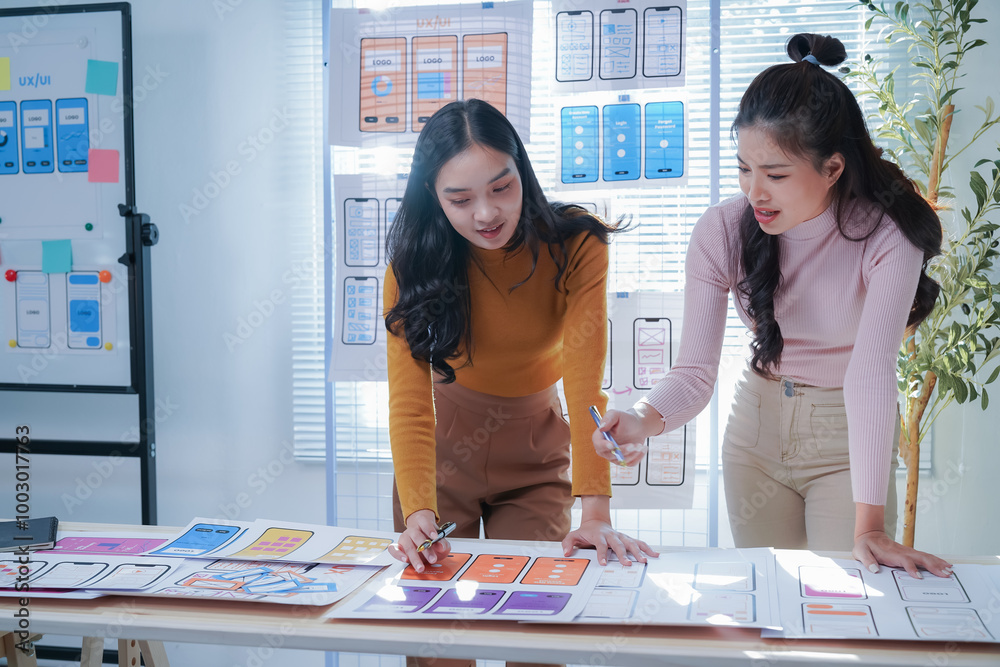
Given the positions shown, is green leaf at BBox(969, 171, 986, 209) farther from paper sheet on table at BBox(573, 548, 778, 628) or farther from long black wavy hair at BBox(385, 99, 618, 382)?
paper sheet on table at BBox(573, 548, 778, 628)

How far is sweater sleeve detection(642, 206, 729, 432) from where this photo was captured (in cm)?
123

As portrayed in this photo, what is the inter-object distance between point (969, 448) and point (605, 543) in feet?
5.47

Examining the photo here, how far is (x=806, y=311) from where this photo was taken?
1240mm

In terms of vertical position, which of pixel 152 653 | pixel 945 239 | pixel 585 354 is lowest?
pixel 152 653

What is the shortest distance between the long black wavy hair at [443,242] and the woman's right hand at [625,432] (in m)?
0.28

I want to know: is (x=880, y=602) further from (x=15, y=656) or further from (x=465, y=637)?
(x=15, y=656)

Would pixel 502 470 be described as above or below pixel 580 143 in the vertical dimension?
below

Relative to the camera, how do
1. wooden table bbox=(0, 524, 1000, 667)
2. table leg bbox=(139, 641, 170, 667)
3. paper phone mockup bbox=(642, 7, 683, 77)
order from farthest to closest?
1. paper phone mockup bbox=(642, 7, 683, 77)
2. table leg bbox=(139, 641, 170, 667)
3. wooden table bbox=(0, 524, 1000, 667)

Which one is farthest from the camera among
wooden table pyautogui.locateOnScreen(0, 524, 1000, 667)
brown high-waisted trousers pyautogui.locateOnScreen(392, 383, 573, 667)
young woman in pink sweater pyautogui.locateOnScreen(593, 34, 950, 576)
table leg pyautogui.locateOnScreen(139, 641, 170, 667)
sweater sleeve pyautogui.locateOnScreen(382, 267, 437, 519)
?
table leg pyautogui.locateOnScreen(139, 641, 170, 667)

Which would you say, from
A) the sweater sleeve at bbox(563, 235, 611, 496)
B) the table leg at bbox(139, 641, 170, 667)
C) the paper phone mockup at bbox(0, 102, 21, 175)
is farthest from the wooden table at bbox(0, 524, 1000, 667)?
the paper phone mockup at bbox(0, 102, 21, 175)

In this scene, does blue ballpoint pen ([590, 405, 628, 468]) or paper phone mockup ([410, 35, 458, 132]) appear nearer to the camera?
blue ballpoint pen ([590, 405, 628, 468])

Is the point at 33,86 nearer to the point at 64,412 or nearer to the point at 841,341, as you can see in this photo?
the point at 64,412

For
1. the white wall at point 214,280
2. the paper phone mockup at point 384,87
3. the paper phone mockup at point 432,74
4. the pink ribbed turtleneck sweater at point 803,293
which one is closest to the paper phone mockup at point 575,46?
the paper phone mockup at point 432,74

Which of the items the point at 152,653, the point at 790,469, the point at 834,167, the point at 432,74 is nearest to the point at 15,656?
the point at 152,653
